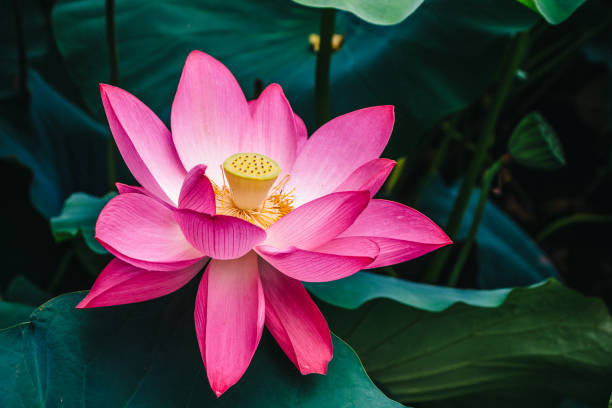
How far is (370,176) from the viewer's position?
521 millimetres

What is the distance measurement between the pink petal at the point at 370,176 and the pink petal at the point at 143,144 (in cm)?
18

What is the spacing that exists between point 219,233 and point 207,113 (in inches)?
7.7

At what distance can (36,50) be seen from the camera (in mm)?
1500

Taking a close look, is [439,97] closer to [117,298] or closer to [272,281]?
[272,281]

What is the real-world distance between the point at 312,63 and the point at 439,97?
24cm

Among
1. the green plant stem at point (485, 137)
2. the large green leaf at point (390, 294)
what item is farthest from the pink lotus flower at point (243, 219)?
the green plant stem at point (485, 137)

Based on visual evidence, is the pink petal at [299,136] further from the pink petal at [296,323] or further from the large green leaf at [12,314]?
the large green leaf at [12,314]

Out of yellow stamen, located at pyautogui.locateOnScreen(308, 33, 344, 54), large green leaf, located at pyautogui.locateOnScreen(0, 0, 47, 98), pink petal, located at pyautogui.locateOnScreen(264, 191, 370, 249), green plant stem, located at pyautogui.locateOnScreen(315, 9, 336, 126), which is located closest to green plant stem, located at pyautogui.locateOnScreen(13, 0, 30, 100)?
large green leaf, located at pyautogui.locateOnScreen(0, 0, 47, 98)

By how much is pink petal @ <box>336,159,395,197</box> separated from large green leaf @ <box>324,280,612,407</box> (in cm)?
19

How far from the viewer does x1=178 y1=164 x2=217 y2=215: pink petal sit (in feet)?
1.39

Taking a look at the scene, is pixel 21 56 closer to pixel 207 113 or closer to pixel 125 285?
pixel 207 113

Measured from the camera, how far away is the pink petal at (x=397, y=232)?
48cm

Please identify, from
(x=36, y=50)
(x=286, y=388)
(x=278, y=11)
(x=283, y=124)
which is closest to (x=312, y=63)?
(x=278, y=11)

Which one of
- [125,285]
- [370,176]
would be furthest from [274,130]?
[125,285]
